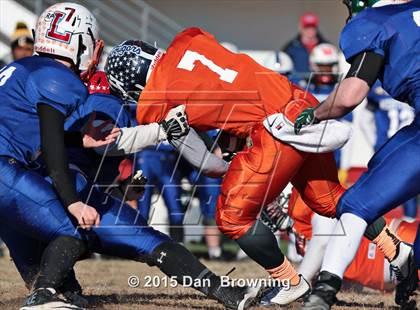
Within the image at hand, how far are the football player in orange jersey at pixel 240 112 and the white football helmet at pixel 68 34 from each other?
252mm

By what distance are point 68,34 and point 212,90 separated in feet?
2.69

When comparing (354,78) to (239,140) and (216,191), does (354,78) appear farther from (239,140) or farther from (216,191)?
(216,191)

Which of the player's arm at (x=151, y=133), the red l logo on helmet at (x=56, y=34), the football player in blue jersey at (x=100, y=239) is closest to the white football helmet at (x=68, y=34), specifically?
the red l logo on helmet at (x=56, y=34)

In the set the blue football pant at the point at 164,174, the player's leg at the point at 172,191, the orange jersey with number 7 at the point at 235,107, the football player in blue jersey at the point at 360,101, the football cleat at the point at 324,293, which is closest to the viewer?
the football cleat at the point at 324,293

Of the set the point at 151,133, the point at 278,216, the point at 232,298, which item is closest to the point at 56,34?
the point at 151,133

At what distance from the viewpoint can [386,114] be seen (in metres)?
10.2

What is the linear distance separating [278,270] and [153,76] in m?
1.27

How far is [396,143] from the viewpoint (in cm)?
465

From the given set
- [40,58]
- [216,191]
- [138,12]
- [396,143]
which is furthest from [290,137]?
[138,12]

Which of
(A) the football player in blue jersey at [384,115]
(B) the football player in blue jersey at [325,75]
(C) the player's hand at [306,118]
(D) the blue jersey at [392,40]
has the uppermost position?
(D) the blue jersey at [392,40]

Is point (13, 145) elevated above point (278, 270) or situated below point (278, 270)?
above

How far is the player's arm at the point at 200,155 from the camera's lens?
539 centimetres

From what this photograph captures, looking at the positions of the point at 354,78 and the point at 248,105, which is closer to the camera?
the point at 354,78

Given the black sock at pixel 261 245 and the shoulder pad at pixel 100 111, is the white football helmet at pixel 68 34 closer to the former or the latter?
the shoulder pad at pixel 100 111
